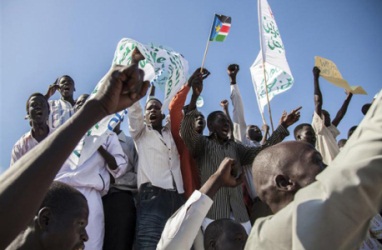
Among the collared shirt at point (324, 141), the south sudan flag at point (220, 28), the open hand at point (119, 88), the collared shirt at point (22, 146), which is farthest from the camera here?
the south sudan flag at point (220, 28)

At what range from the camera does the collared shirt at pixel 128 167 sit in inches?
195

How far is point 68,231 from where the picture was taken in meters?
2.21

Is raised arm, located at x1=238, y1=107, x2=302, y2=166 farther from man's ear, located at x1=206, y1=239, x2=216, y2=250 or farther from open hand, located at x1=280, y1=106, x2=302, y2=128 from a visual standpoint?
man's ear, located at x1=206, y1=239, x2=216, y2=250

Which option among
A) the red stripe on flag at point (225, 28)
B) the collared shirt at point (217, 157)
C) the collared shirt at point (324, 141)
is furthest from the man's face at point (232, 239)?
the red stripe on flag at point (225, 28)

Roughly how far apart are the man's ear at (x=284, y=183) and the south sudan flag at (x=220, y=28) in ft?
15.9

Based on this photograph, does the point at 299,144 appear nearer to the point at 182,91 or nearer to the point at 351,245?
the point at 351,245

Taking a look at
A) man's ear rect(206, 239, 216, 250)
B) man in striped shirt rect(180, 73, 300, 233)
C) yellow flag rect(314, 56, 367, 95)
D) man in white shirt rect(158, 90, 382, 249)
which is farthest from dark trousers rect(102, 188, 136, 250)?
yellow flag rect(314, 56, 367, 95)

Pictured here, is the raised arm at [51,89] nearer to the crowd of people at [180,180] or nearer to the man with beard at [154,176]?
the crowd of people at [180,180]

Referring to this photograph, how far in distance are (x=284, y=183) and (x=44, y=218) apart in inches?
43.8

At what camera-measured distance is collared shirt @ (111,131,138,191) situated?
4961 millimetres

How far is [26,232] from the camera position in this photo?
2.12 m

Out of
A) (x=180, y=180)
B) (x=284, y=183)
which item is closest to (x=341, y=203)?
(x=284, y=183)

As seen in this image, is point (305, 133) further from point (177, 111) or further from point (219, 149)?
point (177, 111)

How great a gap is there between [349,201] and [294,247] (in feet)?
0.78
